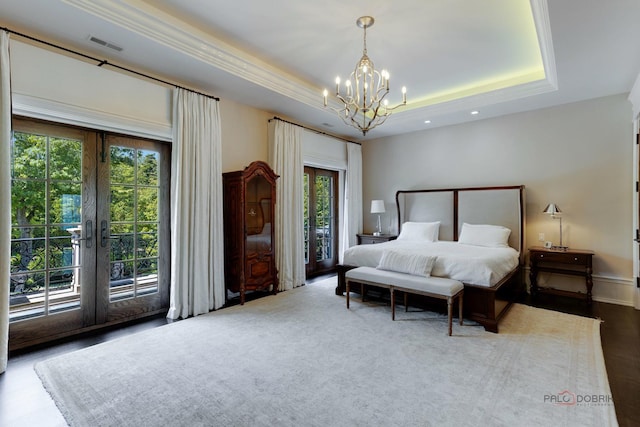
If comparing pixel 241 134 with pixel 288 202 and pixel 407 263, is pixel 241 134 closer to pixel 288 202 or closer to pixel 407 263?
pixel 288 202

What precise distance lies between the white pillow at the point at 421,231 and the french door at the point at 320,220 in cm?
158

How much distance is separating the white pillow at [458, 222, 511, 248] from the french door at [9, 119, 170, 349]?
4548 mm

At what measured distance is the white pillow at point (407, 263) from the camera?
3.66 meters

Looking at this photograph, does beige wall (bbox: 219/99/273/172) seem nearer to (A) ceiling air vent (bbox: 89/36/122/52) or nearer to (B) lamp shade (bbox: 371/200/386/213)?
(A) ceiling air vent (bbox: 89/36/122/52)

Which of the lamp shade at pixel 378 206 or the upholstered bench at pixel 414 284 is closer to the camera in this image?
the upholstered bench at pixel 414 284

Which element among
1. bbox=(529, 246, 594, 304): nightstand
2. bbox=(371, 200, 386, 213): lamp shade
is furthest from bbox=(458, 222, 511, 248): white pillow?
bbox=(371, 200, 386, 213): lamp shade

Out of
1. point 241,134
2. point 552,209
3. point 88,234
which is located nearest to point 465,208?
point 552,209

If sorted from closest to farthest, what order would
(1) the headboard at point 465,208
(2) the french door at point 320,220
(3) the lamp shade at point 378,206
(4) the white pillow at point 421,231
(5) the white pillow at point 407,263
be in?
(5) the white pillow at point 407,263, (1) the headboard at point 465,208, (4) the white pillow at point 421,231, (2) the french door at point 320,220, (3) the lamp shade at point 378,206

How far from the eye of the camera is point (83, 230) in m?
3.27

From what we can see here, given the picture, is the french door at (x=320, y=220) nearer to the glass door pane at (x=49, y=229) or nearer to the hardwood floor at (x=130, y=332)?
the hardwood floor at (x=130, y=332)

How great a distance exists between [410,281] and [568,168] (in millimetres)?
3303

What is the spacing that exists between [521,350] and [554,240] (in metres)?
2.73

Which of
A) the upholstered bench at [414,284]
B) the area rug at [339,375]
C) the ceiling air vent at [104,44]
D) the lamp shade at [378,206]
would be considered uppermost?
the ceiling air vent at [104,44]

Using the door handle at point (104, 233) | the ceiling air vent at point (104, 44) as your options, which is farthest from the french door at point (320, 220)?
the ceiling air vent at point (104, 44)
